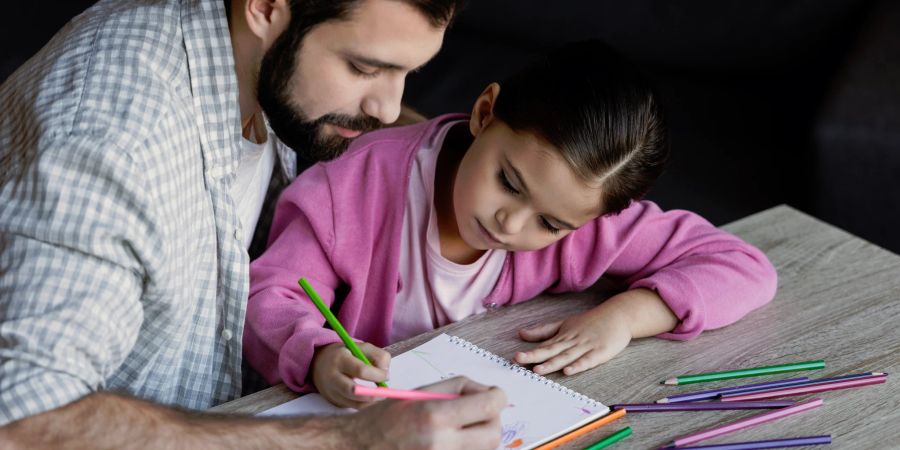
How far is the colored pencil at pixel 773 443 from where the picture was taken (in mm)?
1151

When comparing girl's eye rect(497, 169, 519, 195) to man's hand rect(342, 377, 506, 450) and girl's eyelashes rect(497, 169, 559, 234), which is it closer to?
girl's eyelashes rect(497, 169, 559, 234)

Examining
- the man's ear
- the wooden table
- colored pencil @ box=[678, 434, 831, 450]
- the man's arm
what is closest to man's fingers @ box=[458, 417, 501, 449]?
the man's arm

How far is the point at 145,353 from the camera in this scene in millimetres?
1251

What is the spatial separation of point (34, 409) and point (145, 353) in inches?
9.1

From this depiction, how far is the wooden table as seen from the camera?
3.96 ft

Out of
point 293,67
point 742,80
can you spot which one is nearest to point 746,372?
point 293,67

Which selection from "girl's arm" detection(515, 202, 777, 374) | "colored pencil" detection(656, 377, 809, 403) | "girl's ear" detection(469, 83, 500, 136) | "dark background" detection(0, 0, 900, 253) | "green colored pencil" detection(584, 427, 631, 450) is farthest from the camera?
"dark background" detection(0, 0, 900, 253)

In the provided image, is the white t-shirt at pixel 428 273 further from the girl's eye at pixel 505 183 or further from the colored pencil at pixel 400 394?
the colored pencil at pixel 400 394

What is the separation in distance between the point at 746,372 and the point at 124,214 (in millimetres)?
741

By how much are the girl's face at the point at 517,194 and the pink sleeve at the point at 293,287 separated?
0.19 meters

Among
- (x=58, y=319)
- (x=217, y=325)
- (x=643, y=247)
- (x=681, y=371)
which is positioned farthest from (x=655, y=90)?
(x=58, y=319)

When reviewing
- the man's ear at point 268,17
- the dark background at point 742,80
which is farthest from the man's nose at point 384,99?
the dark background at point 742,80

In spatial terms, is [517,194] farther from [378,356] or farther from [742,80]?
[742,80]

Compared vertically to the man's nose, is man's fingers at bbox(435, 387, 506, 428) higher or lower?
lower
